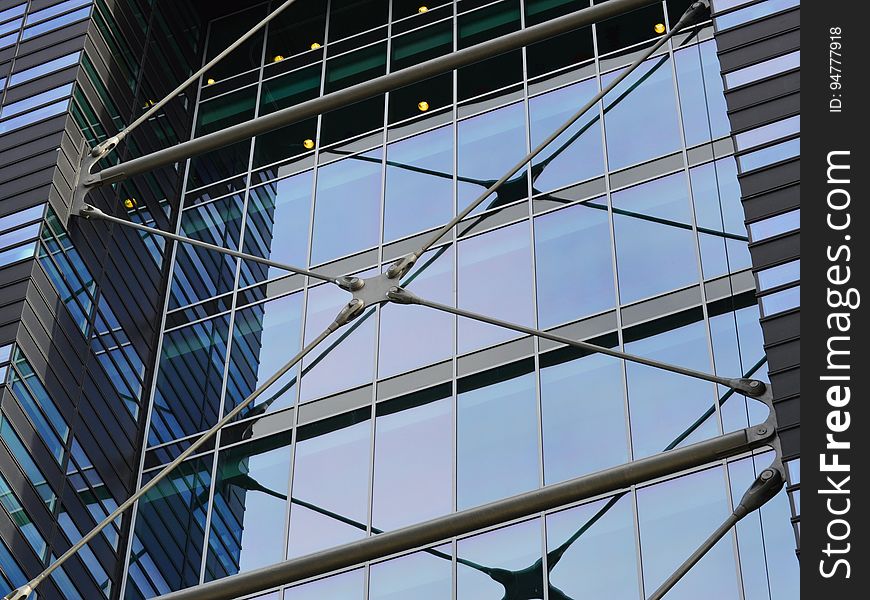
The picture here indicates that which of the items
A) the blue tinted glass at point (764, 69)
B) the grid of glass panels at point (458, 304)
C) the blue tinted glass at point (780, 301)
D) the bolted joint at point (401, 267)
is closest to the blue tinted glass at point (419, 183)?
the grid of glass panels at point (458, 304)

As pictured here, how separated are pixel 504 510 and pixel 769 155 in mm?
5532

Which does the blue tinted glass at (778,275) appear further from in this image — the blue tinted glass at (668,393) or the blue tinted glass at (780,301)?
the blue tinted glass at (668,393)

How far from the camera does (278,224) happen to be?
2712cm

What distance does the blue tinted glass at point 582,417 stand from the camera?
2123cm

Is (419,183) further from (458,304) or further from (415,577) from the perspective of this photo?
(415,577)

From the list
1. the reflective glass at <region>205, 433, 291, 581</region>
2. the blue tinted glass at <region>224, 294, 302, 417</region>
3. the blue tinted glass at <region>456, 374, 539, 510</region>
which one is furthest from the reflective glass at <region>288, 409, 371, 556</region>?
the blue tinted glass at <region>456, 374, 539, 510</region>

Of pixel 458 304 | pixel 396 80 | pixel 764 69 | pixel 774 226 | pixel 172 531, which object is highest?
pixel 458 304

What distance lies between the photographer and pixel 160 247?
27.0m

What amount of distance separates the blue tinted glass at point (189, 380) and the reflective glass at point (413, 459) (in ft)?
11.5

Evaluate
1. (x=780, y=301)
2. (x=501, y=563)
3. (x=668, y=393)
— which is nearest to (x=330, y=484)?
(x=501, y=563)

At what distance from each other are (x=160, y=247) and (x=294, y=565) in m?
15.2

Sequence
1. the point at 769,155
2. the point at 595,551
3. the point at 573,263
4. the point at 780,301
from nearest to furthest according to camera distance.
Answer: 1. the point at 780,301
2. the point at 769,155
3. the point at 595,551
4. the point at 573,263
